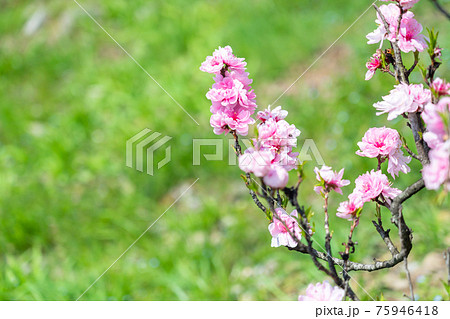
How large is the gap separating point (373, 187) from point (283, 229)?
1.02 feet

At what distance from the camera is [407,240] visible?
A: 1393 mm

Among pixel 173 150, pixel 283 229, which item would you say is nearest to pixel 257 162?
pixel 283 229

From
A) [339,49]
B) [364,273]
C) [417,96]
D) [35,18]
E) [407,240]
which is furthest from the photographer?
[35,18]

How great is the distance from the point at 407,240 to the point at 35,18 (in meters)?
7.96

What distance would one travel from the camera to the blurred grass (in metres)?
3.09

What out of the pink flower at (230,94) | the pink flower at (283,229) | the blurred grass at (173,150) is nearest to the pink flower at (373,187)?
the pink flower at (283,229)

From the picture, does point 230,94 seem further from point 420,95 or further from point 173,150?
point 173,150

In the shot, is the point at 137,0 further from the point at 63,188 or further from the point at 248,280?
the point at 248,280

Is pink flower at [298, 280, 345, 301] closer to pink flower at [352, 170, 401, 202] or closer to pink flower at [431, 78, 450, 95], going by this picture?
pink flower at [352, 170, 401, 202]

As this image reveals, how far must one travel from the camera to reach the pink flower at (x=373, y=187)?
138cm

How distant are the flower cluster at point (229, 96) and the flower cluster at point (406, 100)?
427 mm

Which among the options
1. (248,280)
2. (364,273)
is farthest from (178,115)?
(364,273)

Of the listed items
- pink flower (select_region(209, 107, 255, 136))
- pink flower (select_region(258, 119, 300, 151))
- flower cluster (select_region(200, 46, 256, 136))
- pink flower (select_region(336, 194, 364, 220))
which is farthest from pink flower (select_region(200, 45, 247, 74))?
pink flower (select_region(336, 194, 364, 220))

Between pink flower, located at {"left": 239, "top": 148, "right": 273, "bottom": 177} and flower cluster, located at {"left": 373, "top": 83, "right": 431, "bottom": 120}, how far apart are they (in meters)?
0.36
